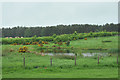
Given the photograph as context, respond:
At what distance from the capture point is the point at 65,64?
16.7 meters

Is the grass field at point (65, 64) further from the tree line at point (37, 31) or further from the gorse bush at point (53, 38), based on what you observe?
the tree line at point (37, 31)

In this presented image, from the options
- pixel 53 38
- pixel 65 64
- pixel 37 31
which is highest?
pixel 37 31

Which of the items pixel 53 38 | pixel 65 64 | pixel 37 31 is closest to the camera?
pixel 65 64

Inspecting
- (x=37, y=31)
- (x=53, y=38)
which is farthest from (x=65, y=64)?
(x=53, y=38)

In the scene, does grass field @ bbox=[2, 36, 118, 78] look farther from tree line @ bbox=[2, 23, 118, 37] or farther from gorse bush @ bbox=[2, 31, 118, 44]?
tree line @ bbox=[2, 23, 118, 37]

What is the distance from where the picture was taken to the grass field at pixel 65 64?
1289 cm

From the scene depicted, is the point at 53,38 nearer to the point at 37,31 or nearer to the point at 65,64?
the point at 37,31

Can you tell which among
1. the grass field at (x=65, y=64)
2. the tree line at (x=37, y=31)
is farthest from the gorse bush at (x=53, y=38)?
the grass field at (x=65, y=64)

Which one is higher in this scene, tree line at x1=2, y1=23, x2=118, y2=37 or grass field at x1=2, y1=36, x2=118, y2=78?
tree line at x1=2, y1=23, x2=118, y2=37

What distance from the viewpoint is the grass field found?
1289cm

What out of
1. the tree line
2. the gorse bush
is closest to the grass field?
the gorse bush

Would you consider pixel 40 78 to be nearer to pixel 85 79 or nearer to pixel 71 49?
pixel 85 79

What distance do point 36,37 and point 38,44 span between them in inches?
57.2

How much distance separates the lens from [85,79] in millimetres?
11164
